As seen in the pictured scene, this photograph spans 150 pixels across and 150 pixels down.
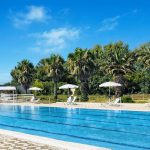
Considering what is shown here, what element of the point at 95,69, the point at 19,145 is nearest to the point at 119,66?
the point at 95,69

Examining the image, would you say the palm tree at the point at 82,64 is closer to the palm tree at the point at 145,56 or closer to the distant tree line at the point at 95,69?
the distant tree line at the point at 95,69

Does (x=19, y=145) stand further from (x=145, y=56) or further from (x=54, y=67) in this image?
(x=145, y=56)

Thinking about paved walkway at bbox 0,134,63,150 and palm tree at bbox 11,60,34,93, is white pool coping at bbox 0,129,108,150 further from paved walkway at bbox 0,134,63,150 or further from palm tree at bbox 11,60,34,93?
palm tree at bbox 11,60,34,93

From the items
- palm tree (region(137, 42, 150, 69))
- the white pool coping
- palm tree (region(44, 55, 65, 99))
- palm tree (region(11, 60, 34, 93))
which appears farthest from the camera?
palm tree (region(11, 60, 34, 93))

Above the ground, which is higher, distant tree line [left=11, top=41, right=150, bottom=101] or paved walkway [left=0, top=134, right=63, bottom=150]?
distant tree line [left=11, top=41, right=150, bottom=101]

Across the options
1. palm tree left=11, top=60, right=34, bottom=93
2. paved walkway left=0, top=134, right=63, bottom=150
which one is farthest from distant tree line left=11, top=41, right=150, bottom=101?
paved walkway left=0, top=134, right=63, bottom=150

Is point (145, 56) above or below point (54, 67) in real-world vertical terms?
above

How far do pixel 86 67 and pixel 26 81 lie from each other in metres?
14.7

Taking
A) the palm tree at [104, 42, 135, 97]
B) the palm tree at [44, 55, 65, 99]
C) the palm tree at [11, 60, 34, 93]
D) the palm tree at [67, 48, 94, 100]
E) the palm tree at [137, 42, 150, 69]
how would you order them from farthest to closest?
the palm tree at [11, 60, 34, 93] < the palm tree at [44, 55, 65, 99] < the palm tree at [137, 42, 150, 69] < the palm tree at [104, 42, 135, 97] < the palm tree at [67, 48, 94, 100]

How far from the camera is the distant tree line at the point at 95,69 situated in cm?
3722

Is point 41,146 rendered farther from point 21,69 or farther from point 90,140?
point 21,69

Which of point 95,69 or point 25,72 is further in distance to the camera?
point 25,72

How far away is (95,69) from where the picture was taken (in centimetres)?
4369

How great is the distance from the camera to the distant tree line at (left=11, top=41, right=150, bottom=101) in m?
37.2
